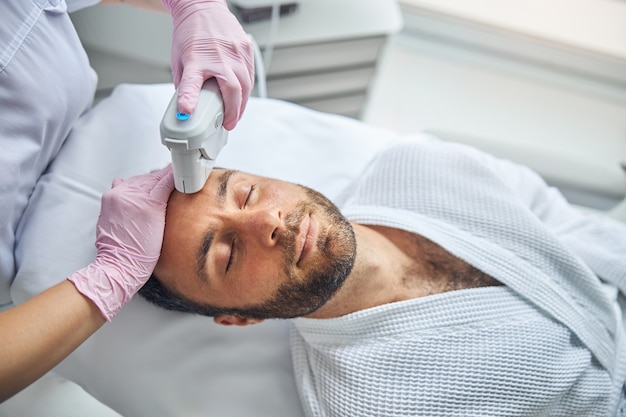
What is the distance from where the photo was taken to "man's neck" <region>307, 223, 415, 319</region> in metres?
1.15

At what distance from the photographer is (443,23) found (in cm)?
229

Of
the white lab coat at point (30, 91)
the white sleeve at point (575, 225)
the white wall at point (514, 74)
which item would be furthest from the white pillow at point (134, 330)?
the white wall at point (514, 74)

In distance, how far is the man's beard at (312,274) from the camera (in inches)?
41.1

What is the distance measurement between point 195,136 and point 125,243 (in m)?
0.30

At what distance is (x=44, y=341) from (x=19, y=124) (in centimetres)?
40

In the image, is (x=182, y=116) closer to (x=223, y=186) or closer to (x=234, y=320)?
(x=223, y=186)

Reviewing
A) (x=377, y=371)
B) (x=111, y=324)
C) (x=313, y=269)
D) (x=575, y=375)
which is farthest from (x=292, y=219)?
(x=575, y=375)

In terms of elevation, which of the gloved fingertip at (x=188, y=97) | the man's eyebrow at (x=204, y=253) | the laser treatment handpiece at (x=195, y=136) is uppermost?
the gloved fingertip at (x=188, y=97)

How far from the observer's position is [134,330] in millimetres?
1188

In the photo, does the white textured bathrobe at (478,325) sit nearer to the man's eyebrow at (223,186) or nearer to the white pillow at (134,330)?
the white pillow at (134,330)

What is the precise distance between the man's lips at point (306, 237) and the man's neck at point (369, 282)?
0.42ft

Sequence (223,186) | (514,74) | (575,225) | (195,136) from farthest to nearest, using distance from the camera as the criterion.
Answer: (514,74)
(575,225)
(223,186)
(195,136)

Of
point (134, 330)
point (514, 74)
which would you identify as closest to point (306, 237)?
point (134, 330)

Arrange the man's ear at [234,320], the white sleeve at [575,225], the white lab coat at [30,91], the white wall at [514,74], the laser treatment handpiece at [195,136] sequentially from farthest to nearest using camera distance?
the white wall at [514,74] < the white sleeve at [575,225] < the man's ear at [234,320] < the white lab coat at [30,91] < the laser treatment handpiece at [195,136]
